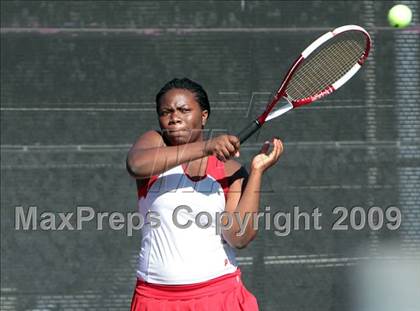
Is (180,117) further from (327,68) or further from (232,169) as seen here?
(327,68)

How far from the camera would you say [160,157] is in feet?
9.48

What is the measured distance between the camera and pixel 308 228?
435 cm

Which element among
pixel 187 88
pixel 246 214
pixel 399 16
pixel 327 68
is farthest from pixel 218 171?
pixel 399 16

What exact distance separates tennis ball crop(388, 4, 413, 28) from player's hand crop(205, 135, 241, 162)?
177 centimetres

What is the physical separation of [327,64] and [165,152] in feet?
2.98

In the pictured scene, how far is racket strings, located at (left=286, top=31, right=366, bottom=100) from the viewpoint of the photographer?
11.4ft

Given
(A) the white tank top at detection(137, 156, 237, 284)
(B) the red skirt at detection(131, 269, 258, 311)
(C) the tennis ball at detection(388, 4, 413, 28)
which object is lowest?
(B) the red skirt at detection(131, 269, 258, 311)

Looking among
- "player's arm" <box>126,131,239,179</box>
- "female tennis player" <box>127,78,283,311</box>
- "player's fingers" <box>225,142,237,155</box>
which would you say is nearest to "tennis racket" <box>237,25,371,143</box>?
"female tennis player" <box>127,78,283,311</box>

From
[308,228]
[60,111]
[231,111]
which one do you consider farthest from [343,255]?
[60,111]

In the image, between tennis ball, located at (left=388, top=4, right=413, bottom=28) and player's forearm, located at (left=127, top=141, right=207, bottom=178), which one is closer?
player's forearm, located at (left=127, top=141, right=207, bottom=178)

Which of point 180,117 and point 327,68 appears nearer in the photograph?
point 180,117

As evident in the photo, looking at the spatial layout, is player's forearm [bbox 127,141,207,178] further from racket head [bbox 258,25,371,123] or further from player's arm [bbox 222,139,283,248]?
racket head [bbox 258,25,371,123]

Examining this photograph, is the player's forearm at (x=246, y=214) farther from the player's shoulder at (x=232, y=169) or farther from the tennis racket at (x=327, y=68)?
the tennis racket at (x=327, y=68)

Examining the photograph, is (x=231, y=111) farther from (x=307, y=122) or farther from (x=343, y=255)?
(x=343, y=255)
